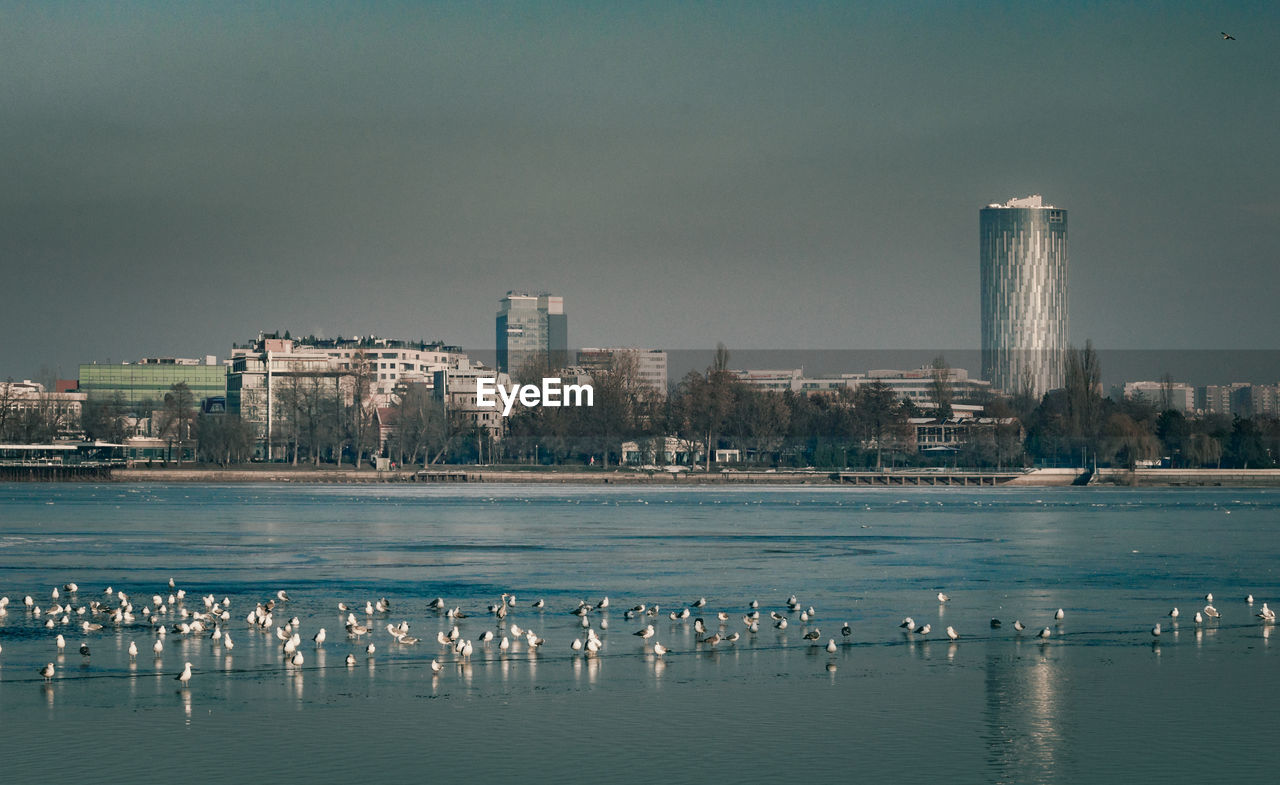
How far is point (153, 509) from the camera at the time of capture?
6700cm

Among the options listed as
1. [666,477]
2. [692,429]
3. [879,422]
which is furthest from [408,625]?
[879,422]

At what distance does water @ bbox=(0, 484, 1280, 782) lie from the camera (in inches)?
527

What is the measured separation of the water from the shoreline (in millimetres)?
90083

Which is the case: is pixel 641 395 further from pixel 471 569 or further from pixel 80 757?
pixel 80 757

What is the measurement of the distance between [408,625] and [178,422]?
13521cm

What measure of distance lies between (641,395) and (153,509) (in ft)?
317

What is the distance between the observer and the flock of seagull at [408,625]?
64.0ft

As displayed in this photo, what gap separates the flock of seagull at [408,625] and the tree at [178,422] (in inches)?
4909

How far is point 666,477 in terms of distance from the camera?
460ft

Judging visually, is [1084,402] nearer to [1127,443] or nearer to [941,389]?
[1127,443]

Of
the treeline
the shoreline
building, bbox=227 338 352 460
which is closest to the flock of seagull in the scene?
the shoreline

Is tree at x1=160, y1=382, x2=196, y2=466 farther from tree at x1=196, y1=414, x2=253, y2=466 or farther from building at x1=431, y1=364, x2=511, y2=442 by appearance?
building at x1=431, y1=364, x2=511, y2=442

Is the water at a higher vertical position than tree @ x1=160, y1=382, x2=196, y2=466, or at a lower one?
lower

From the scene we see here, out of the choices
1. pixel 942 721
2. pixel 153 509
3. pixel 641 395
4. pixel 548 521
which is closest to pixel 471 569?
pixel 942 721
